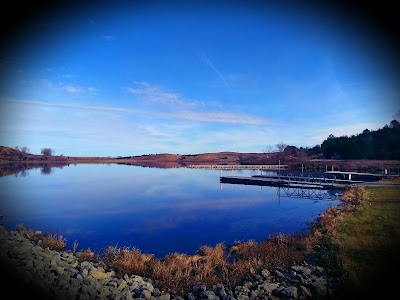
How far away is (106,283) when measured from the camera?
643 cm

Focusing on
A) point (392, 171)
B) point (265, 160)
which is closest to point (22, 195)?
point (392, 171)

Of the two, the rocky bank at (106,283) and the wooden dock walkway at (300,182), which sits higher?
the wooden dock walkway at (300,182)

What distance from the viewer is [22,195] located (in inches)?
897

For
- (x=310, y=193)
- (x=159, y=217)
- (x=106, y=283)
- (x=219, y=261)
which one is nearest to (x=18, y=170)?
(x=159, y=217)

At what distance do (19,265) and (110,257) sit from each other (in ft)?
8.06

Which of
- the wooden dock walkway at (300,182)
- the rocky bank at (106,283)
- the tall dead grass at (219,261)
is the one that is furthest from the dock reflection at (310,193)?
the rocky bank at (106,283)

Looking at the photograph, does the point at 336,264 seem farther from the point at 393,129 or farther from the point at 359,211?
the point at 393,129

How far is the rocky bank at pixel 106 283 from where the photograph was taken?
5.64 meters

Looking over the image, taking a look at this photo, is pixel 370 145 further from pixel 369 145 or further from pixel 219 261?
pixel 219 261

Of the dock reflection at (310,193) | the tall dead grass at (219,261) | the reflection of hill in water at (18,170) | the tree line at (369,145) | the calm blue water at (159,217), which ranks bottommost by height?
the calm blue water at (159,217)

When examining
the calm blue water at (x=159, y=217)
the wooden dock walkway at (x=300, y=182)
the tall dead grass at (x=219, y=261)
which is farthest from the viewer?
the wooden dock walkway at (x=300, y=182)

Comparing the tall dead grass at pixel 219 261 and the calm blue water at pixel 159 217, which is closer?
the tall dead grass at pixel 219 261

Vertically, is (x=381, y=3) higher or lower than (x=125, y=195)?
higher

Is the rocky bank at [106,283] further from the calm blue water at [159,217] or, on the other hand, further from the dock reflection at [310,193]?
the dock reflection at [310,193]
